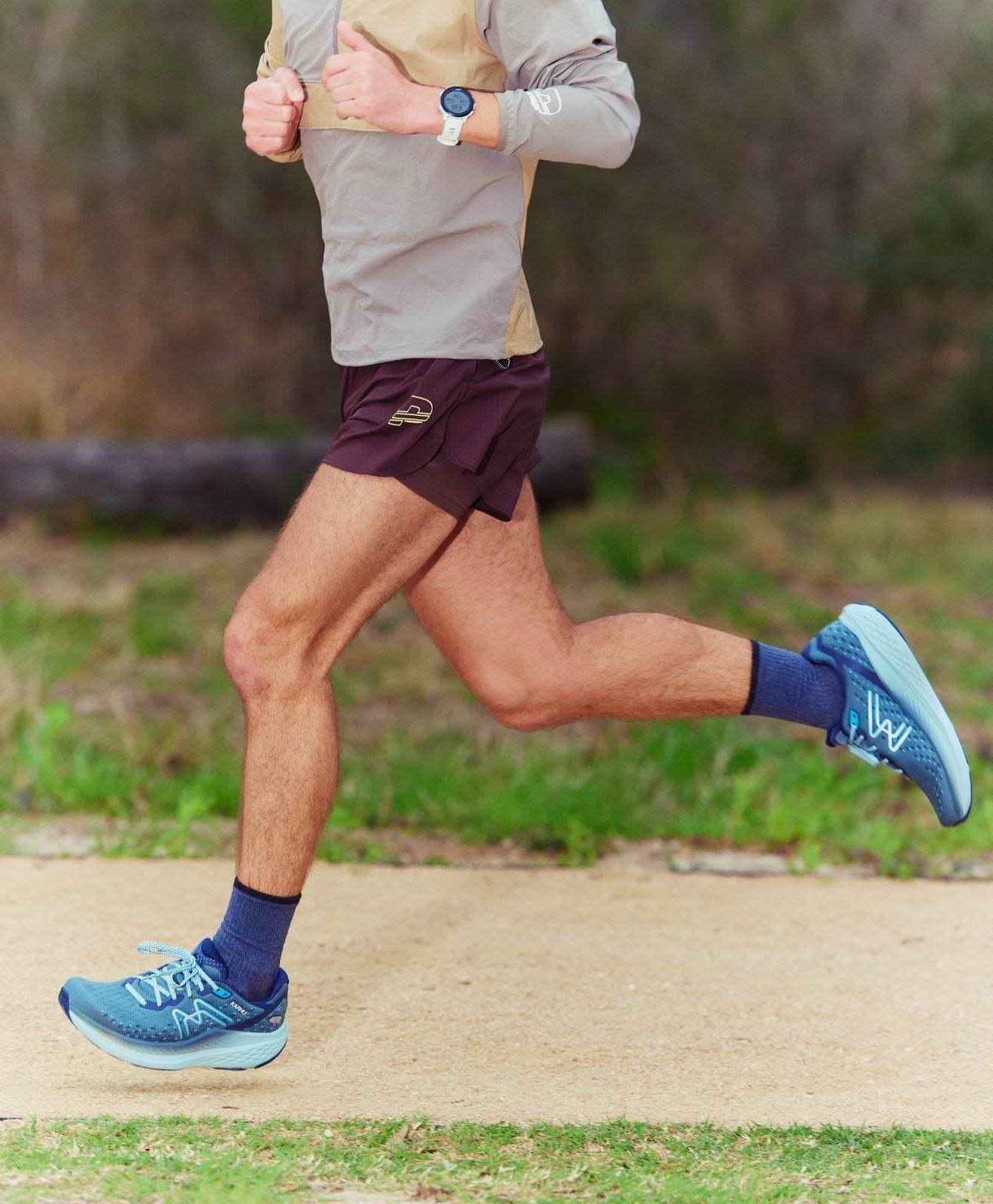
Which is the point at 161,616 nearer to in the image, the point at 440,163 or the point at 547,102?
the point at 440,163

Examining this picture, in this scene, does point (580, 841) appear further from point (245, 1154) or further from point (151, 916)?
point (245, 1154)

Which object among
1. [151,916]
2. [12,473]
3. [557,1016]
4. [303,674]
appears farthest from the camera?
[12,473]

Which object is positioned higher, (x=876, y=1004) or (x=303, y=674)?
(x=303, y=674)

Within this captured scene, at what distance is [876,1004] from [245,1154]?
1.49 meters

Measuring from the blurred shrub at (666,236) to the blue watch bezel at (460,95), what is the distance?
8099mm

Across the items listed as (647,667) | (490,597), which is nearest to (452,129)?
(490,597)

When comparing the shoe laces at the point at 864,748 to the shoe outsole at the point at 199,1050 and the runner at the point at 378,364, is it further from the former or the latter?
the shoe outsole at the point at 199,1050

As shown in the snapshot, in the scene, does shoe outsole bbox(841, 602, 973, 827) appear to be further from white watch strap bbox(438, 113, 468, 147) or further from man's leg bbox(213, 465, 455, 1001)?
white watch strap bbox(438, 113, 468, 147)

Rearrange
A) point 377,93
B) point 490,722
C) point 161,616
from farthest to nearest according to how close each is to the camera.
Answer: point 161,616 < point 490,722 < point 377,93

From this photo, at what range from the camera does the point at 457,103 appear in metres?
2.72

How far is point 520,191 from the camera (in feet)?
9.75

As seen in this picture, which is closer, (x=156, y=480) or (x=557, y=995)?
(x=557, y=995)

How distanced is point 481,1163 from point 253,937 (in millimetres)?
592

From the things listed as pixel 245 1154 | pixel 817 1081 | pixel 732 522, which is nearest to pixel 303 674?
pixel 245 1154
